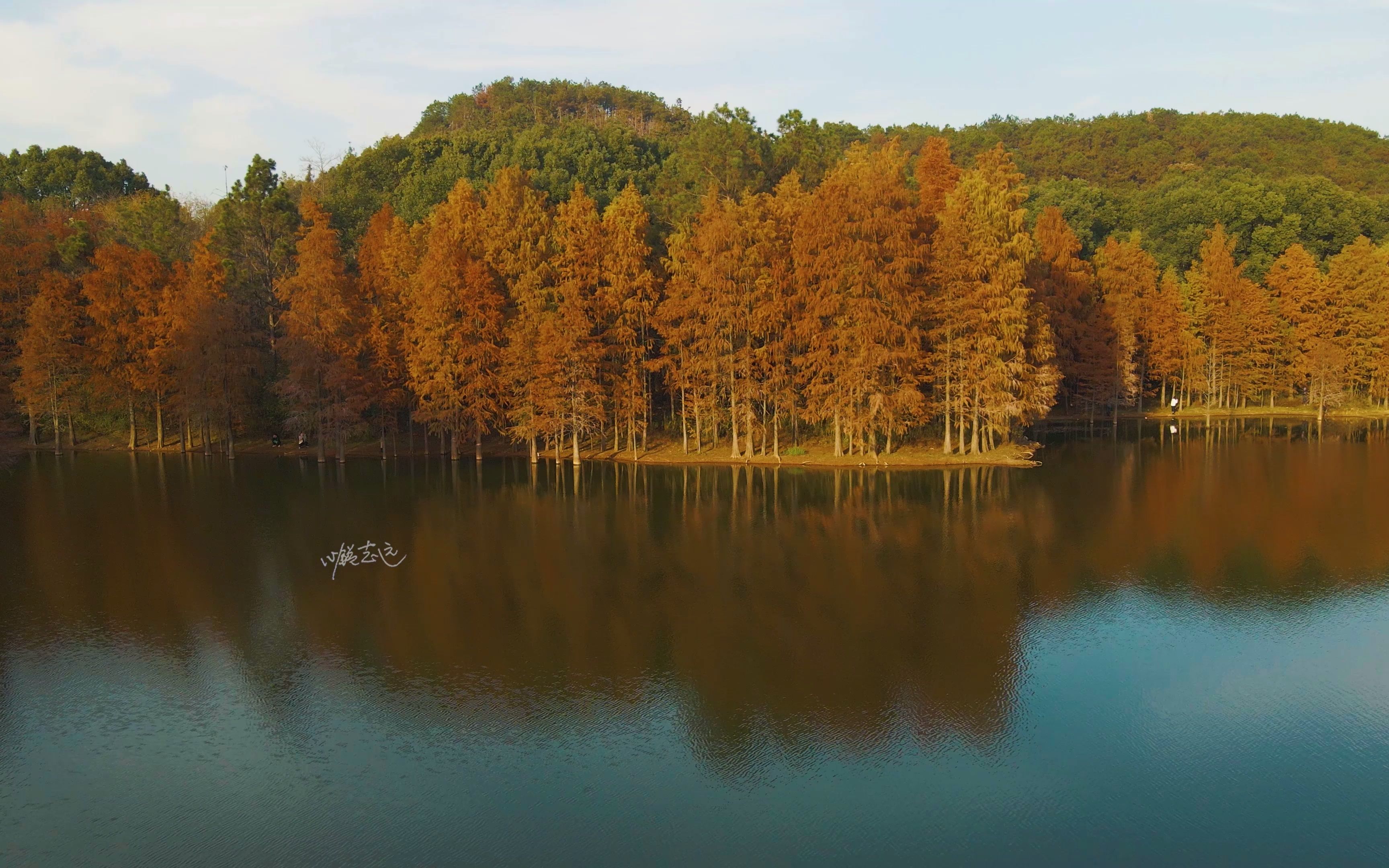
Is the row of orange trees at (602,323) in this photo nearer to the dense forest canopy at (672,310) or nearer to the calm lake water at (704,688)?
the dense forest canopy at (672,310)

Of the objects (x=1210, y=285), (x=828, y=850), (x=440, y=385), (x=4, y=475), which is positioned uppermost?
(x=1210, y=285)

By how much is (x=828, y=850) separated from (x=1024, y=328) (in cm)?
3964

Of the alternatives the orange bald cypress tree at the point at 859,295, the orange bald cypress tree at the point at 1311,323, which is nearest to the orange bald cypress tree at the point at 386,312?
the orange bald cypress tree at the point at 859,295

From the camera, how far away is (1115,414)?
227 feet

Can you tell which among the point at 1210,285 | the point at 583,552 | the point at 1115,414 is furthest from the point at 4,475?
the point at 1210,285

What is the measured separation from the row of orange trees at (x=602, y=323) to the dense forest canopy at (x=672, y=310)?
0.58 feet

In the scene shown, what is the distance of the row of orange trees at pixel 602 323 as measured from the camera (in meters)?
47.5

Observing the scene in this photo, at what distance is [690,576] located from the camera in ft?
89.8

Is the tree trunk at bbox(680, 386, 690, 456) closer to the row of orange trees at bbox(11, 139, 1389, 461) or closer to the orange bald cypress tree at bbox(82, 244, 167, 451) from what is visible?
the row of orange trees at bbox(11, 139, 1389, 461)

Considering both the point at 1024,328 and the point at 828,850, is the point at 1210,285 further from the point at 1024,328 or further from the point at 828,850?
the point at 828,850

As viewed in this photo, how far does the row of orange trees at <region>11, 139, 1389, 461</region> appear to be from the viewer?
47.5 m

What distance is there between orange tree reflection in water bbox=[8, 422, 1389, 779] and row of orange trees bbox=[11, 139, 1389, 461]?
5.56 metres

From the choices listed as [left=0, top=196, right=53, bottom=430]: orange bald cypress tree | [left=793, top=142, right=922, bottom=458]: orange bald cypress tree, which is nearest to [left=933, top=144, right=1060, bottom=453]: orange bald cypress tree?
[left=793, top=142, right=922, bottom=458]: orange bald cypress tree

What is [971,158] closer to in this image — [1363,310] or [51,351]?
[1363,310]
